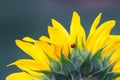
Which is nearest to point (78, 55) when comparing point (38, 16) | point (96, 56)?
→ point (96, 56)

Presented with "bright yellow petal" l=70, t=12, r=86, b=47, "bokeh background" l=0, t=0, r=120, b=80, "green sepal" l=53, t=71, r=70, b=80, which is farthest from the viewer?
"bokeh background" l=0, t=0, r=120, b=80

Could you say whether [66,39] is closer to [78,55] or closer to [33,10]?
[78,55]

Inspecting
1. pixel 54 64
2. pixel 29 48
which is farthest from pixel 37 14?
pixel 54 64

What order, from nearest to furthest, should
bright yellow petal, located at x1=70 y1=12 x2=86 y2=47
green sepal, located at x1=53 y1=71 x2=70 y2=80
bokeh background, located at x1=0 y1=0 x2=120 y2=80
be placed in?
green sepal, located at x1=53 y1=71 x2=70 y2=80, bright yellow petal, located at x1=70 y1=12 x2=86 y2=47, bokeh background, located at x1=0 y1=0 x2=120 y2=80

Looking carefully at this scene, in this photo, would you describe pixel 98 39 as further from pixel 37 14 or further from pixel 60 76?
pixel 37 14

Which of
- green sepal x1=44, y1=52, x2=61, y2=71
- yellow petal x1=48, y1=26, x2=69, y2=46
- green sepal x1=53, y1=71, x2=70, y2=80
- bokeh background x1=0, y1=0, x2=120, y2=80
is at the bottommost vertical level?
green sepal x1=53, y1=71, x2=70, y2=80

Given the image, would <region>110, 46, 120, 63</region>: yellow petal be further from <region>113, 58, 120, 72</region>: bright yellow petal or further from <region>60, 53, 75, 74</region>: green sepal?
<region>60, 53, 75, 74</region>: green sepal

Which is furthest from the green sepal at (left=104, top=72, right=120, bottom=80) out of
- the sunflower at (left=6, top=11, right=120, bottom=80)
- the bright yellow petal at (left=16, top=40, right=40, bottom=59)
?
the bright yellow petal at (left=16, top=40, right=40, bottom=59)

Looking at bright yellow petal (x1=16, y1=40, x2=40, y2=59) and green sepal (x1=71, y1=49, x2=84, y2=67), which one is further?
bright yellow petal (x1=16, y1=40, x2=40, y2=59)
